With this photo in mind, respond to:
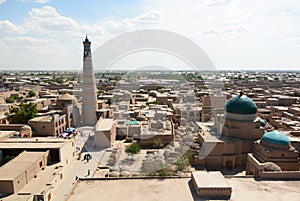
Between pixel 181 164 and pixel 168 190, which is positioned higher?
pixel 168 190

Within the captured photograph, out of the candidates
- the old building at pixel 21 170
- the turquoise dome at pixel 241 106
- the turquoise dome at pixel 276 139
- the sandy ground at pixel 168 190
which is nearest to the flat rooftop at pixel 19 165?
the old building at pixel 21 170

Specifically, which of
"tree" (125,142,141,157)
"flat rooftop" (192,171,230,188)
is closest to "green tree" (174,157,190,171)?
"flat rooftop" (192,171,230,188)

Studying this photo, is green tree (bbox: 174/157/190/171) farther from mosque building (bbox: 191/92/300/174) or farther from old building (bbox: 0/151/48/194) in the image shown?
old building (bbox: 0/151/48/194)

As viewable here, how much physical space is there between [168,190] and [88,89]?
20593 mm

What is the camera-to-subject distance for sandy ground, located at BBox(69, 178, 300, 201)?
11367 millimetres

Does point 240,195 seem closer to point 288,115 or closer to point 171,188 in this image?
point 171,188

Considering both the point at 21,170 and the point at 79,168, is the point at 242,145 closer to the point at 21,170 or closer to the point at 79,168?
the point at 79,168

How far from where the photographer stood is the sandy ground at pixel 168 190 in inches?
448

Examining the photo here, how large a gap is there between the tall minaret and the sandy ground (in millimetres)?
18249

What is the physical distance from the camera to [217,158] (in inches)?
754

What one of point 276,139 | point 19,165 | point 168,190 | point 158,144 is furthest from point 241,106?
point 19,165

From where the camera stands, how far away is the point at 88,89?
29.8m

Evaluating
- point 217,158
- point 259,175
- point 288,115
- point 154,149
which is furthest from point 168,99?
point 259,175

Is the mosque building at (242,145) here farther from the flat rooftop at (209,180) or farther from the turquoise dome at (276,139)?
the flat rooftop at (209,180)
